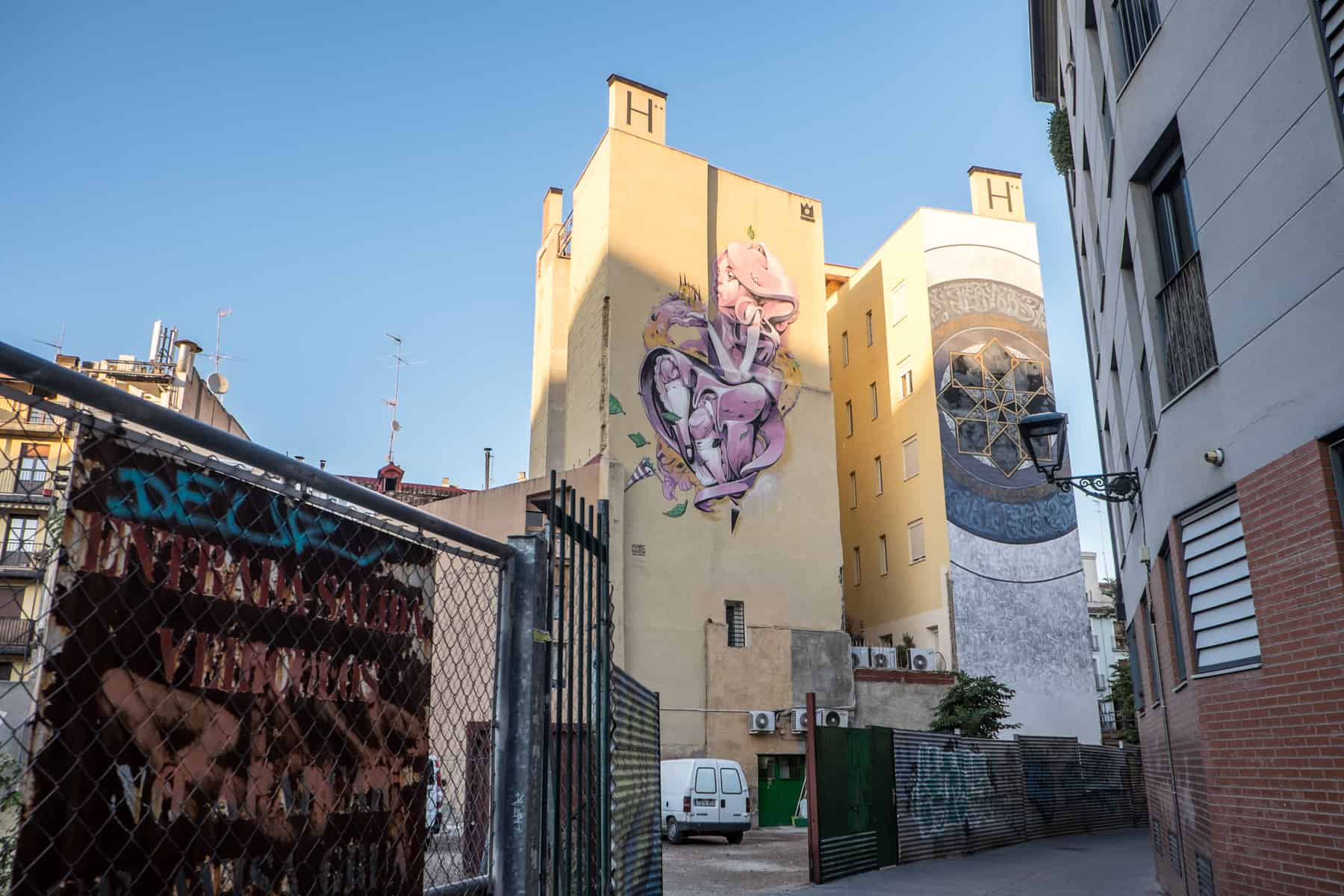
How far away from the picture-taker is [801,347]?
3706 centimetres

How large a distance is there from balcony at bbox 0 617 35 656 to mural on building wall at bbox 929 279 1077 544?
3580cm

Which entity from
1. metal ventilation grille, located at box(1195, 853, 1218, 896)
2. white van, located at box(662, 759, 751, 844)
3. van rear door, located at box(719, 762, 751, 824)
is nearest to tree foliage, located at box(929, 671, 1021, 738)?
van rear door, located at box(719, 762, 751, 824)

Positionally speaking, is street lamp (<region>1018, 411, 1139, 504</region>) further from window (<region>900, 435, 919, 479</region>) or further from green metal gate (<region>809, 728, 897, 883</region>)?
window (<region>900, 435, 919, 479</region>)

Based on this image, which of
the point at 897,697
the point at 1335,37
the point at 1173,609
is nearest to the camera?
the point at 1335,37

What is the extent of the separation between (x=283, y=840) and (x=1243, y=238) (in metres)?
7.72

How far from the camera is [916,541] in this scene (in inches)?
1499

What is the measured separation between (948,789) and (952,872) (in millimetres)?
3358

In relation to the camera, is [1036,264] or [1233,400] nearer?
[1233,400]

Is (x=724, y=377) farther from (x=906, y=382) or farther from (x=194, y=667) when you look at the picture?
(x=194, y=667)

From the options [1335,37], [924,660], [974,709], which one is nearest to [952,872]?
[1335,37]

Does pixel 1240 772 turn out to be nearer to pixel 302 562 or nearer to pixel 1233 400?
pixel 1233 400

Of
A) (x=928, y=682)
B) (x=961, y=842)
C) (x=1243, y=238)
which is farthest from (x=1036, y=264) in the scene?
(x=1243, y=238)

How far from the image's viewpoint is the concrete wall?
33.1 m

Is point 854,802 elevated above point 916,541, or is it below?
below
